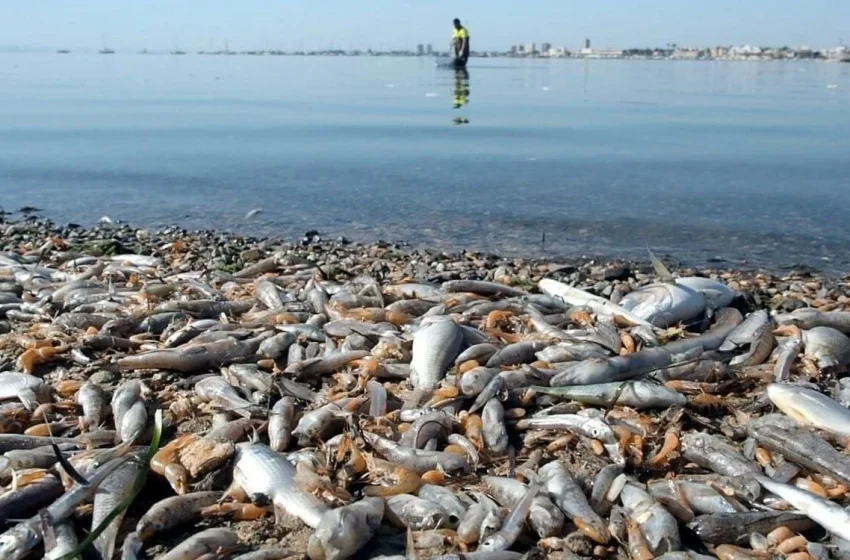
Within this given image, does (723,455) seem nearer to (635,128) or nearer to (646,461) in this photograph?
(646,461)

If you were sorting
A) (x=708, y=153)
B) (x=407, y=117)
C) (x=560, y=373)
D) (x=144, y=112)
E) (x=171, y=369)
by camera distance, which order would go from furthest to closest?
(x=144, y=112) < (x=407, y=117) < (x=708, y=153) < (x=171, y=369) < (x=560, y=373)

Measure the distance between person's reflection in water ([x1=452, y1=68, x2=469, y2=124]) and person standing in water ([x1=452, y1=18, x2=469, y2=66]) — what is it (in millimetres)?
1413

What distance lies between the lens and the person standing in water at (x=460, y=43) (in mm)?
49556

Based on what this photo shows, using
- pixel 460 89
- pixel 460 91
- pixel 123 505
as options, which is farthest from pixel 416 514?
pixel 460 89

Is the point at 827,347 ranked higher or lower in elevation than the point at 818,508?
higher

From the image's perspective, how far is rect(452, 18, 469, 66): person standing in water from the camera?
49556 mm

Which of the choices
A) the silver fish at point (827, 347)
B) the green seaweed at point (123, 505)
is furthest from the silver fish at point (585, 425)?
the green seaweed at point (123, 505)

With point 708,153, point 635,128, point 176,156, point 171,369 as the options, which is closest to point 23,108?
point 176,156

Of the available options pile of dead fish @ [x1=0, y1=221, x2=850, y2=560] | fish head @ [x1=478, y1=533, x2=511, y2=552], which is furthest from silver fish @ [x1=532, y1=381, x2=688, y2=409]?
fish head @ [x1=478, y1=533, x2=511, y2=552]

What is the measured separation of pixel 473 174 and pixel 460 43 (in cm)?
3785

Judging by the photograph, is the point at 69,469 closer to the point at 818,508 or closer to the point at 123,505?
the point at 123,505

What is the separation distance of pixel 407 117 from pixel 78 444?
28.0m

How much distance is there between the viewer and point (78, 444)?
16.3 feet

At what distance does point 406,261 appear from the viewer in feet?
37.4
